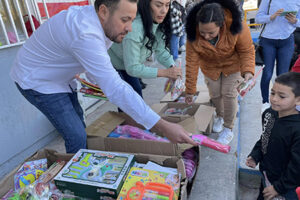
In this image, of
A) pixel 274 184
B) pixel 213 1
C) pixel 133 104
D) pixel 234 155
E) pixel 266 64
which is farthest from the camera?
pixel 266 64

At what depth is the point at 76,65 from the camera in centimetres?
144

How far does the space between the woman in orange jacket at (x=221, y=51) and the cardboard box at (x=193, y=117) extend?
13 cm

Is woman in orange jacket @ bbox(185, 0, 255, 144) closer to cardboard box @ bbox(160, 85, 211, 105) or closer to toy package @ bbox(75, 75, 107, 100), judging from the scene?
cardboard box @ bbox(160, 85, 211, 105)

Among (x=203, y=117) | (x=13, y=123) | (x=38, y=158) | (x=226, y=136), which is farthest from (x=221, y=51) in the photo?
(x=13, y=123)

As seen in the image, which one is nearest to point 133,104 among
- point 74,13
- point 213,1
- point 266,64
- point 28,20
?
point 74,13

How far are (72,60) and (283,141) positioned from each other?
1.33 metres

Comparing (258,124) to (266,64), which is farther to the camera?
(266,64)

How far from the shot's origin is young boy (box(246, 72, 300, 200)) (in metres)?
1.33

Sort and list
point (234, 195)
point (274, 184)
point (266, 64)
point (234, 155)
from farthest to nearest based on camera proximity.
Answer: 1. point (266, 64)
2. point (234, 155)
3. point (234, 195)
4. point (274, 184)

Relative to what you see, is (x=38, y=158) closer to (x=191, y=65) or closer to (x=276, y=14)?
(x=191, y=65)

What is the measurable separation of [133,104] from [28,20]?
1874 millimetres

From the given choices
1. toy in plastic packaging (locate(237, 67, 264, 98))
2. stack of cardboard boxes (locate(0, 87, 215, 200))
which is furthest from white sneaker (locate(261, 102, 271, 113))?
toy in plastic packaging (locate(237, 67, 264, 98))

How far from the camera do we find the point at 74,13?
1.28 metres

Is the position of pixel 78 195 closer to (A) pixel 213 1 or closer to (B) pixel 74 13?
(B) pixel 74 13
